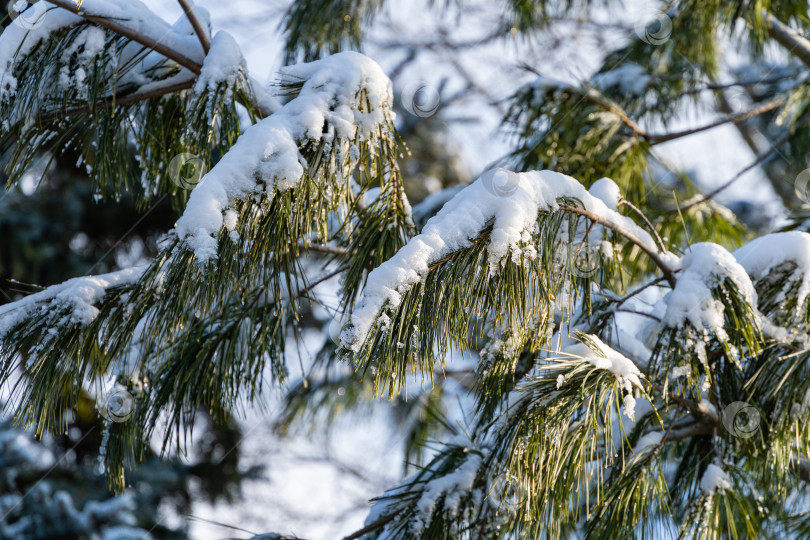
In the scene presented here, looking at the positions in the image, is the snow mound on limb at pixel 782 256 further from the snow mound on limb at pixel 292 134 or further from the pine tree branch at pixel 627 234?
the snow mound on limb at pixel 292 134

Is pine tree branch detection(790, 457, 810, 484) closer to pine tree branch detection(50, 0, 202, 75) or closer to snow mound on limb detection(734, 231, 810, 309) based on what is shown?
snow mound on limb detection(734, 231, 810, 309)

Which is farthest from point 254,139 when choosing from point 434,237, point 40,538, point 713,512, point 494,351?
point 40,538

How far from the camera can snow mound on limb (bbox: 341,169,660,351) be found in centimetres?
84

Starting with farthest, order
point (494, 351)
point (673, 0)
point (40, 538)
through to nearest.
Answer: point (40, 538) → point (673, 0) → point (494, 351)

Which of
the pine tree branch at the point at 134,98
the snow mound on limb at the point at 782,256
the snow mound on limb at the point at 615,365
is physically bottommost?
the snow mound on limb at the point at 615,365

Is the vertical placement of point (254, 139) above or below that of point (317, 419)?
above

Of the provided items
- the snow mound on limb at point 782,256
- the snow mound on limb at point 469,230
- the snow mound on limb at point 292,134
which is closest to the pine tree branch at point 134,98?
the snow mound on limb at point 292,134

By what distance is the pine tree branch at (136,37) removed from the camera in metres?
1.13

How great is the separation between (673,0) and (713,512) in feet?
6.23

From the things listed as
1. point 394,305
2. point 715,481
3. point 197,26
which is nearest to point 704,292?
point 715,481

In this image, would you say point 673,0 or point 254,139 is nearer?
point 254,139

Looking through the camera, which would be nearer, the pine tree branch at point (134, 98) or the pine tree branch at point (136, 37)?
the pine tree branch at point (136, 37)

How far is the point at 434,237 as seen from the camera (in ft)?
2.92

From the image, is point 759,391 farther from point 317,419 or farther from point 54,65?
point 317,419
